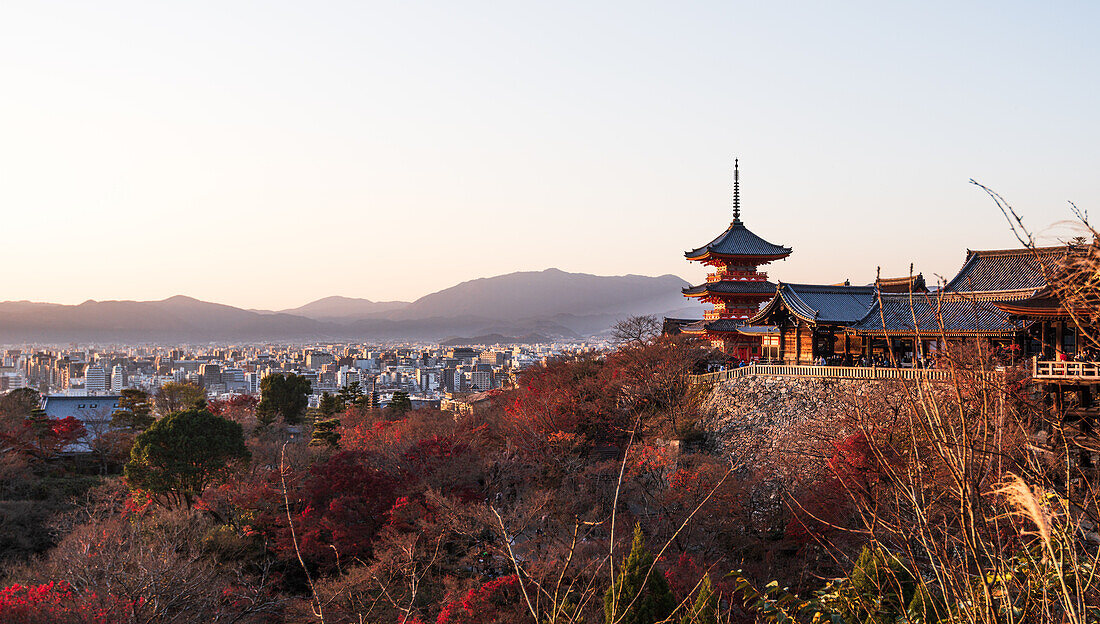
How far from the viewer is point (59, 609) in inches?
483

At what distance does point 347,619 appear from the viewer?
46.8 feet

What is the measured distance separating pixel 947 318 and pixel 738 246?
14818 millimetres

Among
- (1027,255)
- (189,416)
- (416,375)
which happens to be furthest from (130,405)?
(416,375)

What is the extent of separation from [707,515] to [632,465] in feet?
12.4

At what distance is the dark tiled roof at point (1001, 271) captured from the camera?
2461cm

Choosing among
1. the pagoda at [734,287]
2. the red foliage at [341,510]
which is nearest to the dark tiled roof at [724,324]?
the pagoda at [734,287]

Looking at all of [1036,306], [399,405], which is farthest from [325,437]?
[1036,306]

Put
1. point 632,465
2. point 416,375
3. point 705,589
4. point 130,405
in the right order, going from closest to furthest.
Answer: point 705,589 → point 632,465 → point 130,405 → point 416,375

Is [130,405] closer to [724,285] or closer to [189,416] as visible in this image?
[189,416]

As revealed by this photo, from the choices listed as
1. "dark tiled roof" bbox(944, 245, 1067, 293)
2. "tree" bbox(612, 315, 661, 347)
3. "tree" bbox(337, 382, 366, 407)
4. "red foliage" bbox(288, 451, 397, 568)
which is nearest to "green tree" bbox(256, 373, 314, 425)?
"tree" bbox(337, 382, 366, 407)

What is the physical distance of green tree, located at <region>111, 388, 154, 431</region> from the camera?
126ft

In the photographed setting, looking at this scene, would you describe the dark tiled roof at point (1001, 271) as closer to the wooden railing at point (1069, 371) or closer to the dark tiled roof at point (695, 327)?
the wooden railing at point (1069, 371)

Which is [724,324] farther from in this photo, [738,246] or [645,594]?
[645,594]

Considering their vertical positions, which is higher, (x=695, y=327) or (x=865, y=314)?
(x=865, y=314)
